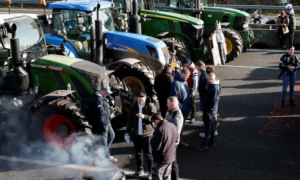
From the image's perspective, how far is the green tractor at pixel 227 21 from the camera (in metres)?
15.7

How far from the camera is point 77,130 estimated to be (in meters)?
7.83

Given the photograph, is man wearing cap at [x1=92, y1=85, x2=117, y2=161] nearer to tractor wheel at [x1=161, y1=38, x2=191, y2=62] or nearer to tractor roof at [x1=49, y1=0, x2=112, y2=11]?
tractor roof at [x1=49, y1=0, x2=112, y2=11]

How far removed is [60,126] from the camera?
7977mm

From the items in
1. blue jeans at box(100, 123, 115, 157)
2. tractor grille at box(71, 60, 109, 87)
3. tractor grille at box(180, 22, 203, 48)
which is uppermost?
tractor grille at box(180, 22, 203, 48)

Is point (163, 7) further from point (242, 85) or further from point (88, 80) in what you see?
point (88, 80)

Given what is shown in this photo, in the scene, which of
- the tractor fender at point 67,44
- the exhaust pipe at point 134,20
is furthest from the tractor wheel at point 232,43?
the tractor fender at point 67,44

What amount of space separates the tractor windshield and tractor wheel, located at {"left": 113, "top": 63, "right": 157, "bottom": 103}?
6.97 ft

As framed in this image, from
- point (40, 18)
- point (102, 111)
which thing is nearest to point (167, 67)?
point (102, 111)

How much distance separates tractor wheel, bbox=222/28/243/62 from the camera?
15.7 meters

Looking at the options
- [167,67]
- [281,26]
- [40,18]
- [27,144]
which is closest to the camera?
[27,144]

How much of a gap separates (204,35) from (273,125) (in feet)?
21.4

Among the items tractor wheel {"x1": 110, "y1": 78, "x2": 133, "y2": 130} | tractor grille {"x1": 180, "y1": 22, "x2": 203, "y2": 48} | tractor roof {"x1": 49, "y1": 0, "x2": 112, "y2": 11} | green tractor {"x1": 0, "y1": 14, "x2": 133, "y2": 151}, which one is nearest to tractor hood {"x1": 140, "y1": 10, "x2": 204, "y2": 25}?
tractor grille {"x1": 180, "y1": 22, "x2": 203, "y2": 48}

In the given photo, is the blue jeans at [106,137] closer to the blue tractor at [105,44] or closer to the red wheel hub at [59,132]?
the red wheel hub at [59,132]

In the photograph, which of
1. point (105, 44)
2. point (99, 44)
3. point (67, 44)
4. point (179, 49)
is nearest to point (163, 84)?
point (99, 44)
